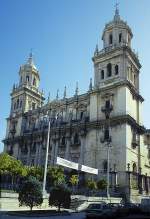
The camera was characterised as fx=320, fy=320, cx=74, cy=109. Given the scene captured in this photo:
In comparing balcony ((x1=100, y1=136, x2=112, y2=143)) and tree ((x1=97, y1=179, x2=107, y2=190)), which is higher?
balcony ((x1=100, y1=136, x2=112, y2=143))

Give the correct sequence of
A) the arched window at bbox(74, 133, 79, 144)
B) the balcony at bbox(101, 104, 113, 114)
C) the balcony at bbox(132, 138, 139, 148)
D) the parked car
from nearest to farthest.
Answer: the parked car
the balcony at bbox(132, 138, 139, 148)
the balcony at bbox(101, 104, 113, 114)
the arched window at bbox(74, 133, 79, 144)

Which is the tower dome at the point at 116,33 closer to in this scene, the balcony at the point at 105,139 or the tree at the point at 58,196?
the balcony at the point at 105,139

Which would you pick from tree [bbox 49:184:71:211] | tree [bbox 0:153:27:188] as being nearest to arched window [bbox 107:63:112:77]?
tree [bbox 0:153:27:188]

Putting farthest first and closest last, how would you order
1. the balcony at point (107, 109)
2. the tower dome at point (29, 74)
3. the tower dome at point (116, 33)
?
the tower dome at point (29, 74) < the tower dome at point (116, 33) < the balcony at point (107, 109)

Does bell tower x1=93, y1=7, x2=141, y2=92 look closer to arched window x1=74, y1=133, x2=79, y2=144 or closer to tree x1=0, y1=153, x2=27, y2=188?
arched window x1=74, y1=133, x2=79, y2=144

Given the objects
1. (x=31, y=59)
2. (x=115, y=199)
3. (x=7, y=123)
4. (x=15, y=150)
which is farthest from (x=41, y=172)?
(x=31, y=59)

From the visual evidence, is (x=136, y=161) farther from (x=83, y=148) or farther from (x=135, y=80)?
(x=135, y=80)

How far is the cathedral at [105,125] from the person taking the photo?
51.1m

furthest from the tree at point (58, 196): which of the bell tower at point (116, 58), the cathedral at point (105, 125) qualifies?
the bell tower at point (116, 58)

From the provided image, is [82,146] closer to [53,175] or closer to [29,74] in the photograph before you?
[53,175]

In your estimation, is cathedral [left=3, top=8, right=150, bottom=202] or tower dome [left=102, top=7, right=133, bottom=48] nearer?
cathedral [left=3, top=8, right=150, bottom=202]

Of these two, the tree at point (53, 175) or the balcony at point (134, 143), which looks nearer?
the tree at point (53, 175)

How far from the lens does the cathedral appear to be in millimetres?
51094

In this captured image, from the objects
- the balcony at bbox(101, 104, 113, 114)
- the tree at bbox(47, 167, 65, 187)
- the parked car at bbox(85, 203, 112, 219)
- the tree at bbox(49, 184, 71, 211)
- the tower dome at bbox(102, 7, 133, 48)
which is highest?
the tower dome at bbox(102, 7, 133, 48)
